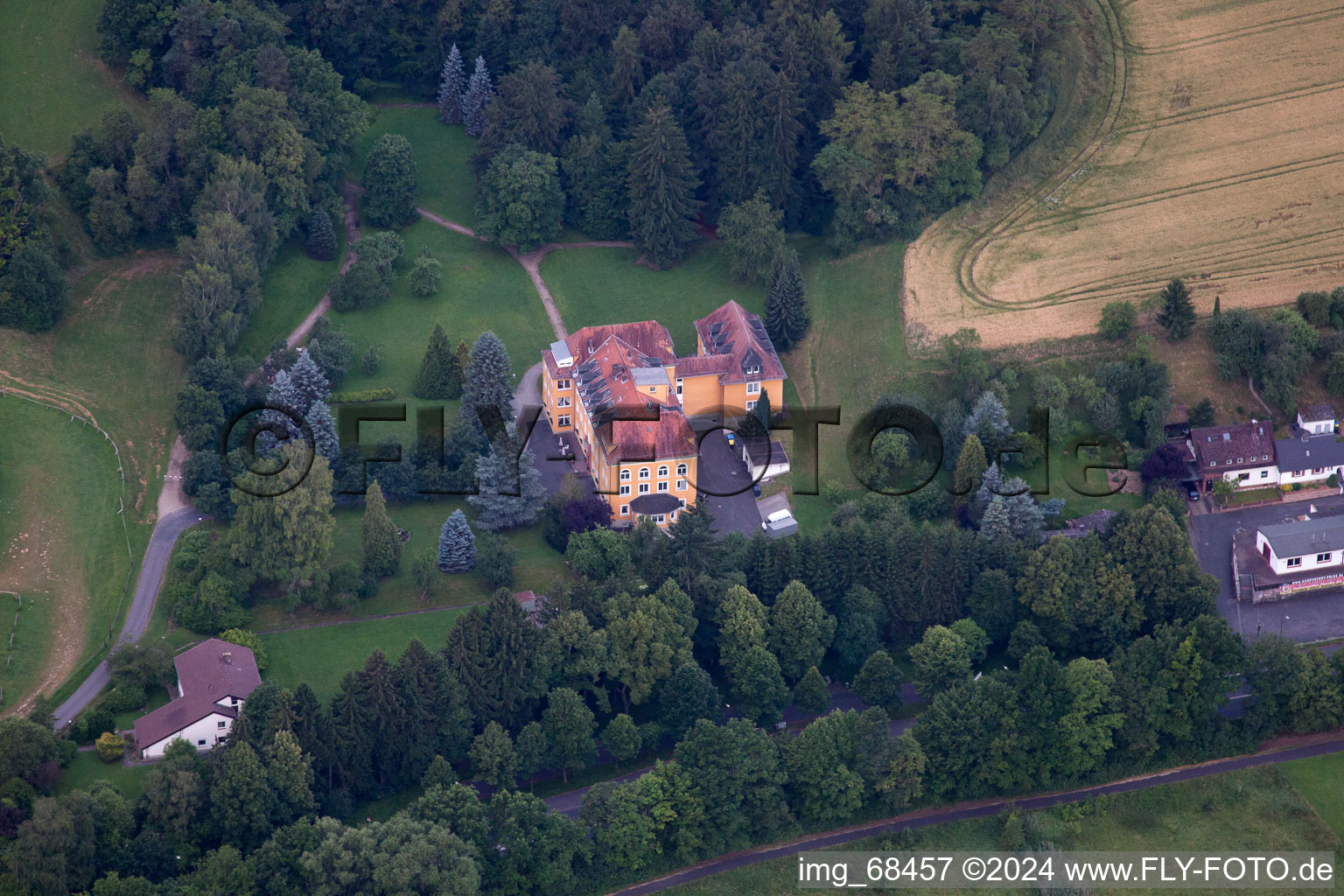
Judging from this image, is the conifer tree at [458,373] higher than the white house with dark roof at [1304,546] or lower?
higher

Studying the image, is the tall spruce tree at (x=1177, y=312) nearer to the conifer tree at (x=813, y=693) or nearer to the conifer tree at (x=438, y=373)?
the conifer tree at (x=813, y=693)

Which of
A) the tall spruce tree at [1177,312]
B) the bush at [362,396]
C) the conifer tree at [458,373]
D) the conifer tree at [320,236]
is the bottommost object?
the bush at [362,396]

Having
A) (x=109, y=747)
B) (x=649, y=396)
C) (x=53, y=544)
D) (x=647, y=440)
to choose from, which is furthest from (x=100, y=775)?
(x=649, y=396)

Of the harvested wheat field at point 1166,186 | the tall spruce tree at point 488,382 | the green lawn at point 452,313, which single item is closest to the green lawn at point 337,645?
the tall spruce tree at point 488,382

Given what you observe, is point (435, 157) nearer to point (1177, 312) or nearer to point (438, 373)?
point (438, 373)

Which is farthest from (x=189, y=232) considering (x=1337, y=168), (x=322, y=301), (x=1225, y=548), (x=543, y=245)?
(x=1337, y=168)

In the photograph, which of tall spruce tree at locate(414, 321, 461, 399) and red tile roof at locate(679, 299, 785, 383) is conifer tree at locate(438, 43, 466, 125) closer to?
tall spruce tree at locate(414, 321, 461, 399)
